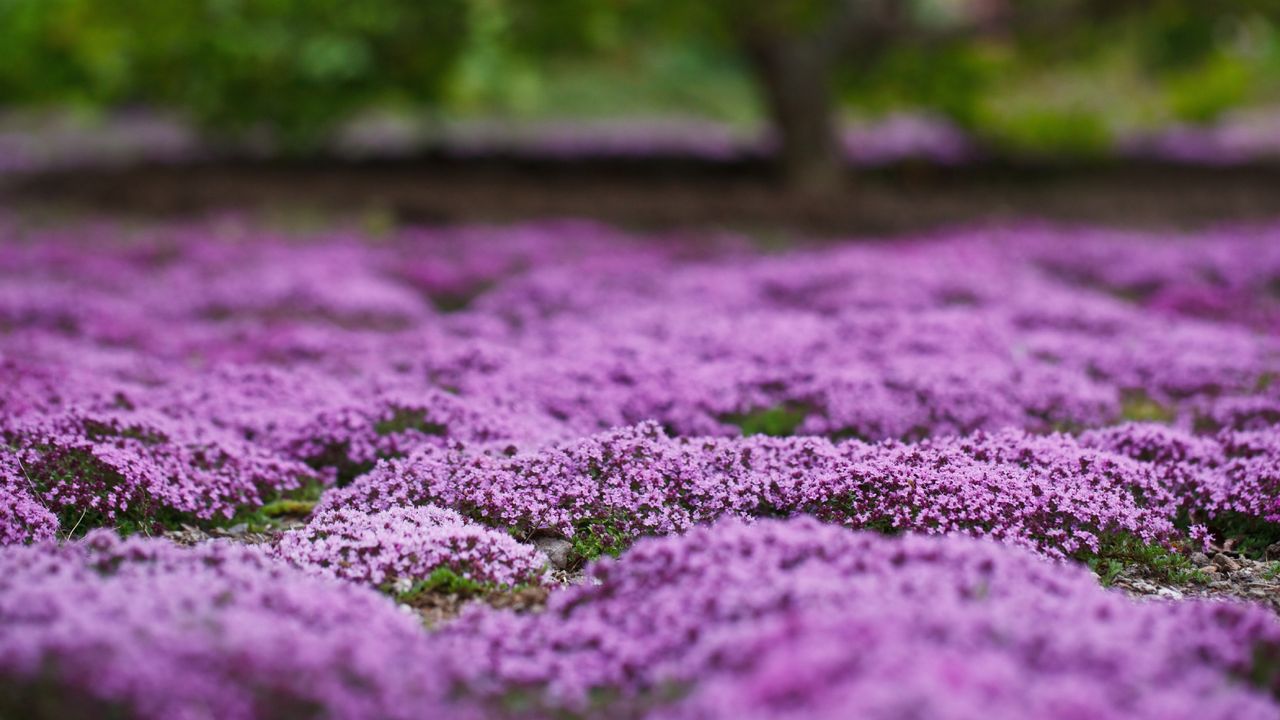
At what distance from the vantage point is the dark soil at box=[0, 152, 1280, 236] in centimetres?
1930

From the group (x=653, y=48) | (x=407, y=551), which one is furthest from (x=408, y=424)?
(x=653, y=48)

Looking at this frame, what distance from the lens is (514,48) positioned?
2034 centimetres

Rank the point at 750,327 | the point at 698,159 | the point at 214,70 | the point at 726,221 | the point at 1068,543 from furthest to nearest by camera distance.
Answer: the point at 698,159 → the point at 214,70 → the point at 726,221 → the point at 750,327 → the point at 1068,543

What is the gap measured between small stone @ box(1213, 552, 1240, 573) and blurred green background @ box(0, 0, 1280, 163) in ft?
43.8

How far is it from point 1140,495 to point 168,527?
5.20 m

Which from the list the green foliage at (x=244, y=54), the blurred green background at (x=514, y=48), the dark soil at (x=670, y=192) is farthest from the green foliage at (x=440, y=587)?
the green foliage at (x=244, y=54)

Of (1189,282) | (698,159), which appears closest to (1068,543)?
(1189,282)

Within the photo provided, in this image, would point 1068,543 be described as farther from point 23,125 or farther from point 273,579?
point 23,125

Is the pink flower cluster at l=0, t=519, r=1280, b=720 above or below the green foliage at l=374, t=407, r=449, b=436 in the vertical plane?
above

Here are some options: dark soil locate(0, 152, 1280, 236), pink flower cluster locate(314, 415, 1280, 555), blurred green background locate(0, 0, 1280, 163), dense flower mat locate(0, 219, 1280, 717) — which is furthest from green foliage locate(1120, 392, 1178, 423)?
blurred green background locate(0, 0, 1280, 163)

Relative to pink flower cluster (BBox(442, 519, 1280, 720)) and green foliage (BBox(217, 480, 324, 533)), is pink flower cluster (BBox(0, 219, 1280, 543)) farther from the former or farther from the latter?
pink flower cluster (BBox(442, 519, 1280, 720))

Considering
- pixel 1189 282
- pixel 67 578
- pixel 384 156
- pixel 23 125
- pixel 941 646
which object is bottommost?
pixel 23 125

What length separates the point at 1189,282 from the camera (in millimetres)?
14102

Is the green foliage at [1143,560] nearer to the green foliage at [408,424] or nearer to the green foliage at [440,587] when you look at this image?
the green foliage at [440,587]
